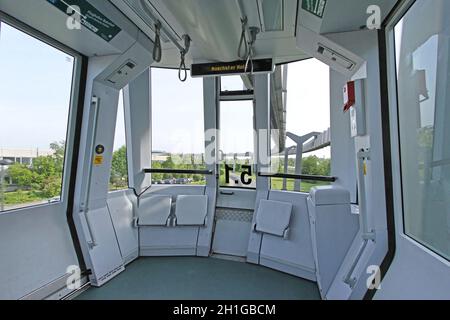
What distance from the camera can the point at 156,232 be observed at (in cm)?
386

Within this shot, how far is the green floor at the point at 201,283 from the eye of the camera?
2619 mm

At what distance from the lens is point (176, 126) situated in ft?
13.8

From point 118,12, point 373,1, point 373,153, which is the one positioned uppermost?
point 118,12

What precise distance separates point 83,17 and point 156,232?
9.36 feet

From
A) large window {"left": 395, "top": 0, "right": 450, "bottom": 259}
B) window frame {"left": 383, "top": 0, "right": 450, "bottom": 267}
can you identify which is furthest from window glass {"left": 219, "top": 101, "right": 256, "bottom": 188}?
large window {"left": 395, "top": 0, "right": 450, "bottom": 259}

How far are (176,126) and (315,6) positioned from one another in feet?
9.22

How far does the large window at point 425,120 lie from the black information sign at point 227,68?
1.41m

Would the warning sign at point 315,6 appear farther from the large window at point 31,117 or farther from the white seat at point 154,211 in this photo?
the white seat at point 154,211

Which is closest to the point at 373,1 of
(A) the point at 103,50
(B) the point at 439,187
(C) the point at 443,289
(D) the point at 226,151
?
(B) the point at 439,187

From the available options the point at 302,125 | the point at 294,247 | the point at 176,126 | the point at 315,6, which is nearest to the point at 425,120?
the point at 315,6

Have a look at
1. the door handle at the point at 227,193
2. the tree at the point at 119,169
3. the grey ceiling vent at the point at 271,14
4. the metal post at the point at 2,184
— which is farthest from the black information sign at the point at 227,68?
the metal post at the point at 2,184

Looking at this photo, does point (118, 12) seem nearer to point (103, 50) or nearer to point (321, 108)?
point (103, 50)

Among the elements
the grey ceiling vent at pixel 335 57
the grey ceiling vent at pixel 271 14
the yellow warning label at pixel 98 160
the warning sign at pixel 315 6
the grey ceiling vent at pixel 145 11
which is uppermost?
the grey ceiling vent at pixel 271 14

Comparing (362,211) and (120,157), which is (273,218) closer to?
(362,211)
